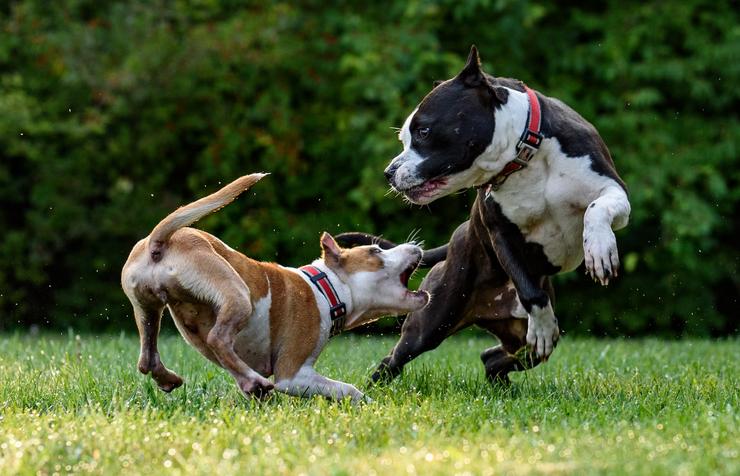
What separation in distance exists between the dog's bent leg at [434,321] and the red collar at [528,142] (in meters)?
0.81

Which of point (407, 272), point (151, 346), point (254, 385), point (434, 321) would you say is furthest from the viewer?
point (434, 321)

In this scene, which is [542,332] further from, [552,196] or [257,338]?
[257,338]

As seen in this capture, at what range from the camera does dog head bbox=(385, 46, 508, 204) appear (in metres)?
5.26

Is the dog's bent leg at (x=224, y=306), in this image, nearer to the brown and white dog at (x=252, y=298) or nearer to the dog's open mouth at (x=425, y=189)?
the brown and white dog at (x=252, y=298)

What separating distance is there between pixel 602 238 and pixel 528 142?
0.60 meters

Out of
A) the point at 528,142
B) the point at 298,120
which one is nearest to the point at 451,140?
the point at 528,142

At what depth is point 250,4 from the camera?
1409 centimetres

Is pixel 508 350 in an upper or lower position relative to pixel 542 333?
lower

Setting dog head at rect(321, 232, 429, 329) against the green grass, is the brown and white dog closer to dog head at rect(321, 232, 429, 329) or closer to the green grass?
dog head at rect(321, 232, 429, 329)

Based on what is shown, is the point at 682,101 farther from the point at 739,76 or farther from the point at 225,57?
the point at 225,57

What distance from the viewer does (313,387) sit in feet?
16.5

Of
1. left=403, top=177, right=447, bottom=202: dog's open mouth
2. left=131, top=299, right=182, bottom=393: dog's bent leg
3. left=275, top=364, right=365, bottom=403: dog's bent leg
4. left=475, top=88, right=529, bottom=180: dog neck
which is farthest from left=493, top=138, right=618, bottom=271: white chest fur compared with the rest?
left=131, top=299, right=182, bottom=393: dog's bent leg

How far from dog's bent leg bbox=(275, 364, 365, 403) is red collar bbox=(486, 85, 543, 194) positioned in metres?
1.25

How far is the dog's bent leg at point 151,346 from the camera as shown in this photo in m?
4.85
